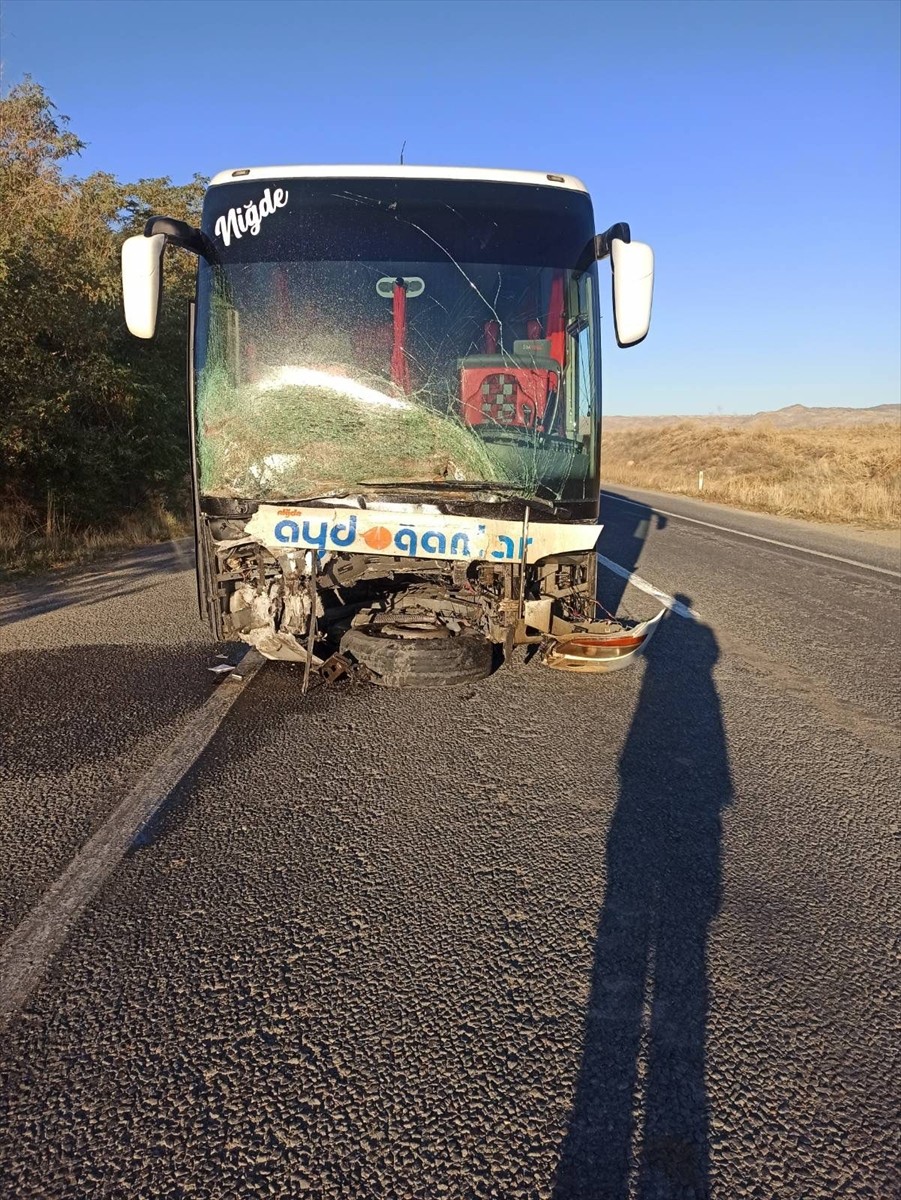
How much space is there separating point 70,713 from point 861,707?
15.3 ft

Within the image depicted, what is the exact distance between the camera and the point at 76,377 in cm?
1112

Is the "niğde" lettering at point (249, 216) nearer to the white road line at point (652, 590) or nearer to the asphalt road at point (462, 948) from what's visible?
the asphalt road at point (462, 948)

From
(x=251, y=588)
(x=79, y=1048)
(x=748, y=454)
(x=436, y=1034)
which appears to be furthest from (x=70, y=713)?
(x=748, y=454)

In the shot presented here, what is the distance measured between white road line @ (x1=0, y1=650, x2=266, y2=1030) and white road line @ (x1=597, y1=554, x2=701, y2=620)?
14.9 feet

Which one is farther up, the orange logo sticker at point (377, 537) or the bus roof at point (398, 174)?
the bus roof at point (398, 174)

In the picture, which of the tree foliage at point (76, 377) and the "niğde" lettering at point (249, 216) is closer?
the "niğde" lettering at point (249, 216)

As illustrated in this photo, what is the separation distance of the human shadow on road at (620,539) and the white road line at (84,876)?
2.84m

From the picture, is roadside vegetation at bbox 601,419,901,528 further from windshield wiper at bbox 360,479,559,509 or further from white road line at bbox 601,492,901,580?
windshield wiper at bbox 360,479,559,509

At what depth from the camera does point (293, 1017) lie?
214 cm

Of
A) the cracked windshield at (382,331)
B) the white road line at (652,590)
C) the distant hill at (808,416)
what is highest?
the distant hill at (808,416)

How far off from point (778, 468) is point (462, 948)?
3689cm

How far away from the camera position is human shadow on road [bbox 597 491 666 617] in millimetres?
7832

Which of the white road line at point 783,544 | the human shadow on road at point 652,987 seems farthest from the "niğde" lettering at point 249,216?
the white road line at point 783,544

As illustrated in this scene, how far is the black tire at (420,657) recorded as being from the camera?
4.58 meters
